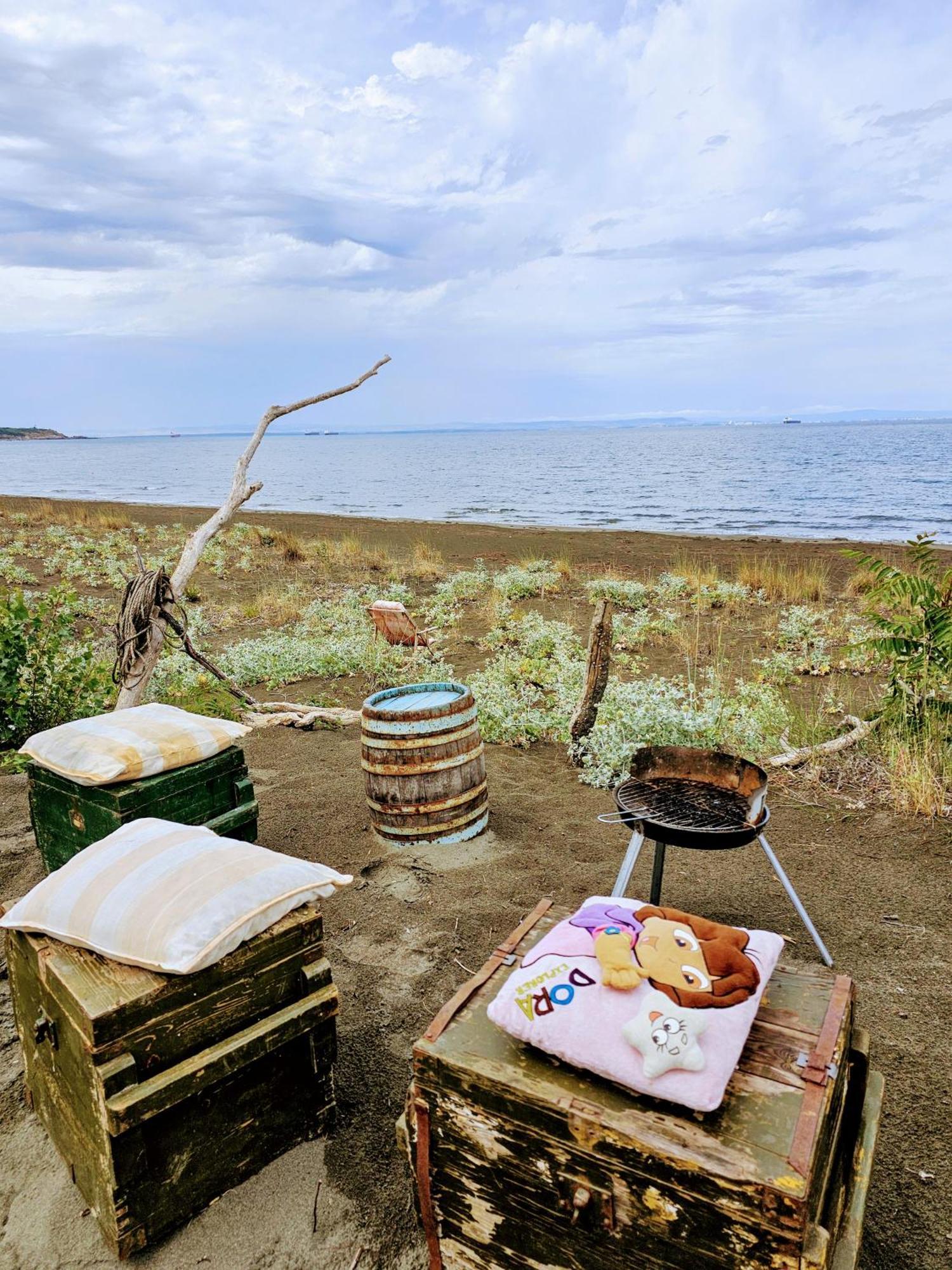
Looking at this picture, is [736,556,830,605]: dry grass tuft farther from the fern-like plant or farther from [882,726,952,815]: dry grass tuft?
[882,726,952,815]: dry grass tuft

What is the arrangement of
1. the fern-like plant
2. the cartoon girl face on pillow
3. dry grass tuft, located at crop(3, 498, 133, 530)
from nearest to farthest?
the cartoon girl face on pillow → the fern-like plant → dry grass tuft, located at crop(3, 498, 133, 530)

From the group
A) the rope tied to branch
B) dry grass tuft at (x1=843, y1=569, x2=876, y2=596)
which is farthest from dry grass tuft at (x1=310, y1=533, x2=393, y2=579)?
the rope tied to branch

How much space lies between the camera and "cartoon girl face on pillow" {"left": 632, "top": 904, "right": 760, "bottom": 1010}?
2094 millimetres

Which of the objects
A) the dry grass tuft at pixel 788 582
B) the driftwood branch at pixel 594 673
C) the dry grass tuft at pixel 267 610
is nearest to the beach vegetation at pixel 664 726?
the driftwood branch at pixel 594 673

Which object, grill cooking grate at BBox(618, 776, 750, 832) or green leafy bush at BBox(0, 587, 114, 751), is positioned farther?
green leafy bush at BBox(0, 587, 114, 751)

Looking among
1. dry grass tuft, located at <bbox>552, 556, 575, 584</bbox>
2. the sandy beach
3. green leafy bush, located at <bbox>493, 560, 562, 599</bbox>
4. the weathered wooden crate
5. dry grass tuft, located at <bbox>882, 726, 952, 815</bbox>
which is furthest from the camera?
dry grass tuft, located at <bbox>552, 556, 575, 584</bbox>

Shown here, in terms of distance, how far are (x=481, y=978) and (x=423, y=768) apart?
2.67 meters

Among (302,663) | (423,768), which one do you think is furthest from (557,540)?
(423,768)

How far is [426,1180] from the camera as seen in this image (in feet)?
7.47

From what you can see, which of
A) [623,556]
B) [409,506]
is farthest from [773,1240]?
[409,506]

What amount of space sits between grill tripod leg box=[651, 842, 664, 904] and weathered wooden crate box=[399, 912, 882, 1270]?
4.90 feet

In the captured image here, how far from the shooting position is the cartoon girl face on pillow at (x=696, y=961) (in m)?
2.09

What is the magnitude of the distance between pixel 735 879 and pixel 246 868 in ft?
11.0

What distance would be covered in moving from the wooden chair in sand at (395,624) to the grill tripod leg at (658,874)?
248 inches
